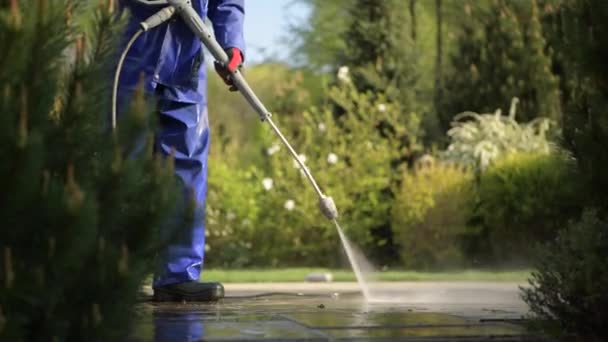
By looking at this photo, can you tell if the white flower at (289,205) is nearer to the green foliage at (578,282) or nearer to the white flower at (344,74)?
the white flower at (344,74)

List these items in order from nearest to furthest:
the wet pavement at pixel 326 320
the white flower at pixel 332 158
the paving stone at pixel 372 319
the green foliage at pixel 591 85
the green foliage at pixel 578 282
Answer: the green foliage at pixel 578 282, the wet pavement at pixel 326 320, the green foliage at pixel 591 85, the paving stone at pixel 372 319, the white flower at pixel 332 158

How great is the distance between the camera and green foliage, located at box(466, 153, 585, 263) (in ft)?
34.6

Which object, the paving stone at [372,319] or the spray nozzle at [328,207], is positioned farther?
the spray nozzle at [328,207]

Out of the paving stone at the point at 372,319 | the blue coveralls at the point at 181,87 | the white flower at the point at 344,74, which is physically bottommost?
the paving stone at the point at 372,319

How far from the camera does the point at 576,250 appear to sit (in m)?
3.25

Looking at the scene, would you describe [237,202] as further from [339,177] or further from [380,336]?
[380,336]

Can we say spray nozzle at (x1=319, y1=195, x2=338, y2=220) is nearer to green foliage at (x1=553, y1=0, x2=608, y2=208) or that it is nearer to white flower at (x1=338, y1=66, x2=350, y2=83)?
green foliage at (x1=553, y1=0, x2=608, y2=208)

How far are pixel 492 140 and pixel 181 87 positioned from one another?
7.98 m

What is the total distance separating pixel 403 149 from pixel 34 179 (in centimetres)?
1068

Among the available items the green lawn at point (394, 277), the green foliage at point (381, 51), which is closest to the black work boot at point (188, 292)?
the green lawn at point (394, 277)

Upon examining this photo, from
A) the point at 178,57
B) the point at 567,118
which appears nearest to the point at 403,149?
the point at 178,57

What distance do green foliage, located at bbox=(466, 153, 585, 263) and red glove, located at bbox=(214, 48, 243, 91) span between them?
5.92 m

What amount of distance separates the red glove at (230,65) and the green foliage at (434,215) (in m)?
6.61

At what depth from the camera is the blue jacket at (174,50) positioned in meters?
4.80
